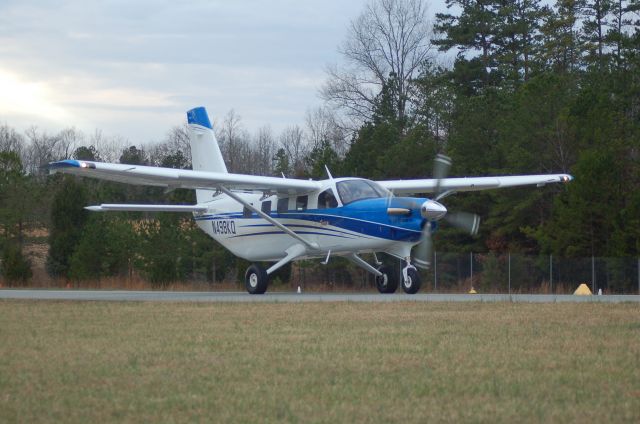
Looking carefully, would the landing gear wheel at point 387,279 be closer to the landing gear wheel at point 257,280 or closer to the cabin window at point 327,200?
the cabin window at point 327,200

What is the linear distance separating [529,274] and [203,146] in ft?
41.4

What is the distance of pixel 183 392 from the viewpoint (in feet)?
31.9

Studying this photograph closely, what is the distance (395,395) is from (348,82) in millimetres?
59925

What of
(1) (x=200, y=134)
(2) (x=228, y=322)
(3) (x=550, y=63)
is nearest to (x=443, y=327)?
(2) (x=228, y=322)

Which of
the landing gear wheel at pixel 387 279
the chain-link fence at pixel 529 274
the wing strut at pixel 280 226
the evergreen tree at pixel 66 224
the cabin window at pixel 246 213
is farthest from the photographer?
the evergreen tree at pixel 66 224

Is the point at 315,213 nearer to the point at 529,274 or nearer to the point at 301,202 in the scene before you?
the point at 301,202

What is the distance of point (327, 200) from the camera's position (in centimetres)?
2784

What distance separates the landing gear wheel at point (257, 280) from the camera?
28.8 m

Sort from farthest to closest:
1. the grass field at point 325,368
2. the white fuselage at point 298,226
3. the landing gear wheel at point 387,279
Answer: the landing gear wheel at point 387,279
the white fuselage at point 298,226
the grass field at point 325,368

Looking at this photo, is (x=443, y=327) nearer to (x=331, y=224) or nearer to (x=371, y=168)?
(x=331, y=224)

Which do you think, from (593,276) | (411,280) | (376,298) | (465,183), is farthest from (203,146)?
(593,276)

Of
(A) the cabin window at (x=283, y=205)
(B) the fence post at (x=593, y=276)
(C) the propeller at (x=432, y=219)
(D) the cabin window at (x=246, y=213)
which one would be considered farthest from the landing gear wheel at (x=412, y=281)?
(B) the fence post at (x=593, y=276)

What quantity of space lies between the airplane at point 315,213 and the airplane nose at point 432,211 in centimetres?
2

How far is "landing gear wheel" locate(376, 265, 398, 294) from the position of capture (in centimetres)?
2872
